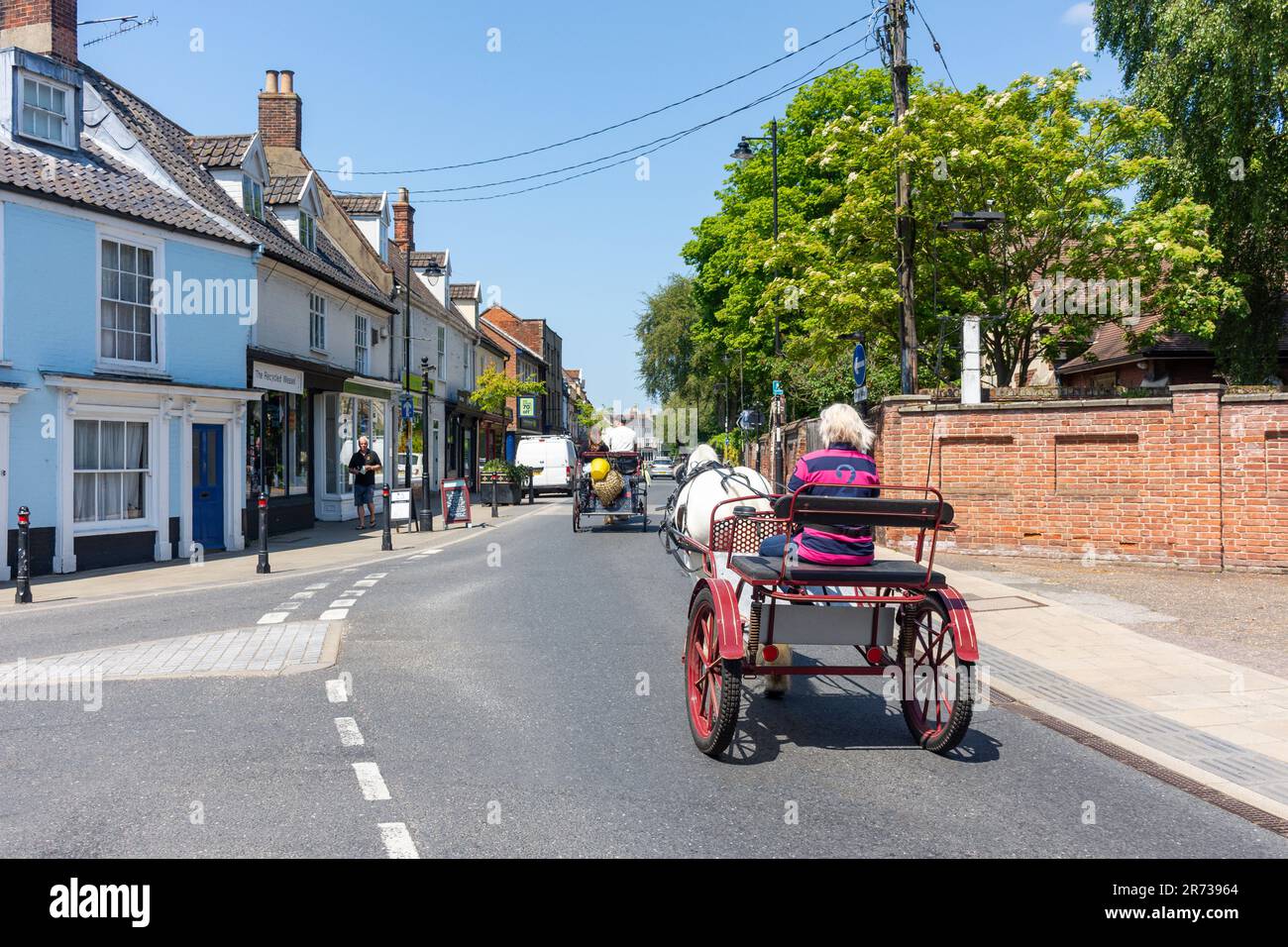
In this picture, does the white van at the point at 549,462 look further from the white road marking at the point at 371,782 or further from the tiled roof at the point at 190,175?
the white road marking at the point at 371,782

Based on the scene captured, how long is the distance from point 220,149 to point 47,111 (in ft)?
20.2

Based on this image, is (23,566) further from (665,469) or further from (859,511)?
(665,469)

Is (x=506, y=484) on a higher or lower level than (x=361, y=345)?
lower

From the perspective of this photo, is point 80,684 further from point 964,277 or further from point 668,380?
point 668,380

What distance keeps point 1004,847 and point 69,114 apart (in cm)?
1864

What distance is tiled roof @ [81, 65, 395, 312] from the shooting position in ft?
62.1

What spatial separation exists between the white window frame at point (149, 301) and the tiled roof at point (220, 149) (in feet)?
20.1

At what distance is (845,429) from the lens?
573cm

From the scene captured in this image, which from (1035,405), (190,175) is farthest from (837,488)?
(190,175)

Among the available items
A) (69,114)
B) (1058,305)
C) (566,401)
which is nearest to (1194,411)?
(1058,305)

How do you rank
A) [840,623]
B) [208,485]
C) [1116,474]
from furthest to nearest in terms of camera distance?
1. [208,485]
2. [1116,474]
3. [840,623]

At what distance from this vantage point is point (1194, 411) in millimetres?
14086

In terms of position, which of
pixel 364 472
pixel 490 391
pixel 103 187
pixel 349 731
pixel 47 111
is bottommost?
pixel 349 731
